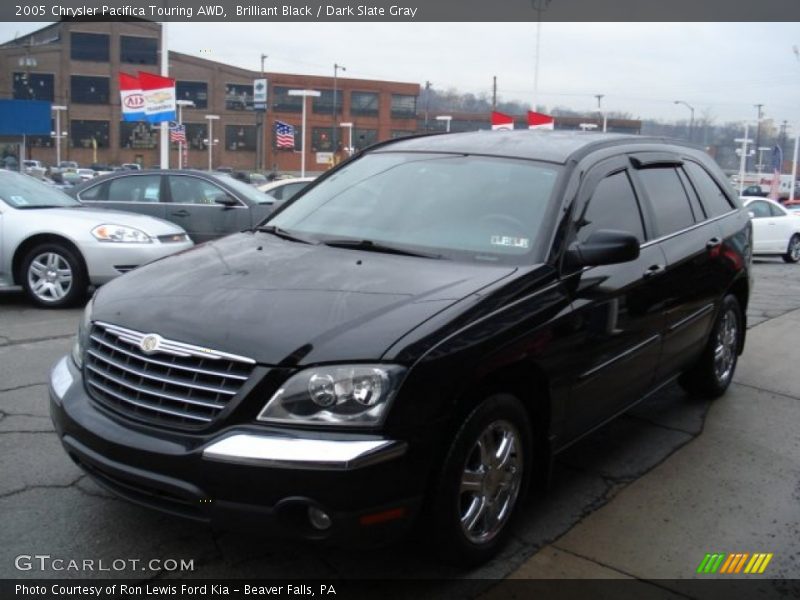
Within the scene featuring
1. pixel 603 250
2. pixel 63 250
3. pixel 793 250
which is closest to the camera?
pixel 603 250

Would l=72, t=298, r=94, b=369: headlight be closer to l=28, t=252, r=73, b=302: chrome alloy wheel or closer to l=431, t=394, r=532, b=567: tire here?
l=431, t=394, r=532, b=567: tire

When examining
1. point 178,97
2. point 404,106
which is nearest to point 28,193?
point 404,106

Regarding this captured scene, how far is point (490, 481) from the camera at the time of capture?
2.97m

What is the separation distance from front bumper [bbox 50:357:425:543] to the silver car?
17.9 ft

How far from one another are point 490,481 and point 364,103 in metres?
80.9

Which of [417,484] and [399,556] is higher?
[417,484]

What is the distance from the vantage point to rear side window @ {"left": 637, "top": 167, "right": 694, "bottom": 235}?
4352 mm

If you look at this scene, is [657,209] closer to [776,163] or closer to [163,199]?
[163,199]

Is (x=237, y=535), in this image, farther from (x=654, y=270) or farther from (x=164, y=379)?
(x=654, y=270)

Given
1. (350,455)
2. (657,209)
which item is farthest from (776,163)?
(350,455)

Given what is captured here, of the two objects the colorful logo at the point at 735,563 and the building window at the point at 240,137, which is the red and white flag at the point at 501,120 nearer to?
the colorful logo at the point at 735,563

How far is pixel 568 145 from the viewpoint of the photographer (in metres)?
4.02

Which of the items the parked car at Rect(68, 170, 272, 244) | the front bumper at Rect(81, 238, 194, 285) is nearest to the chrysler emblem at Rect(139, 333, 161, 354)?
the front bumper at Rect(81, 238, 194, 285)

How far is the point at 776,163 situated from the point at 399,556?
46.7 m
